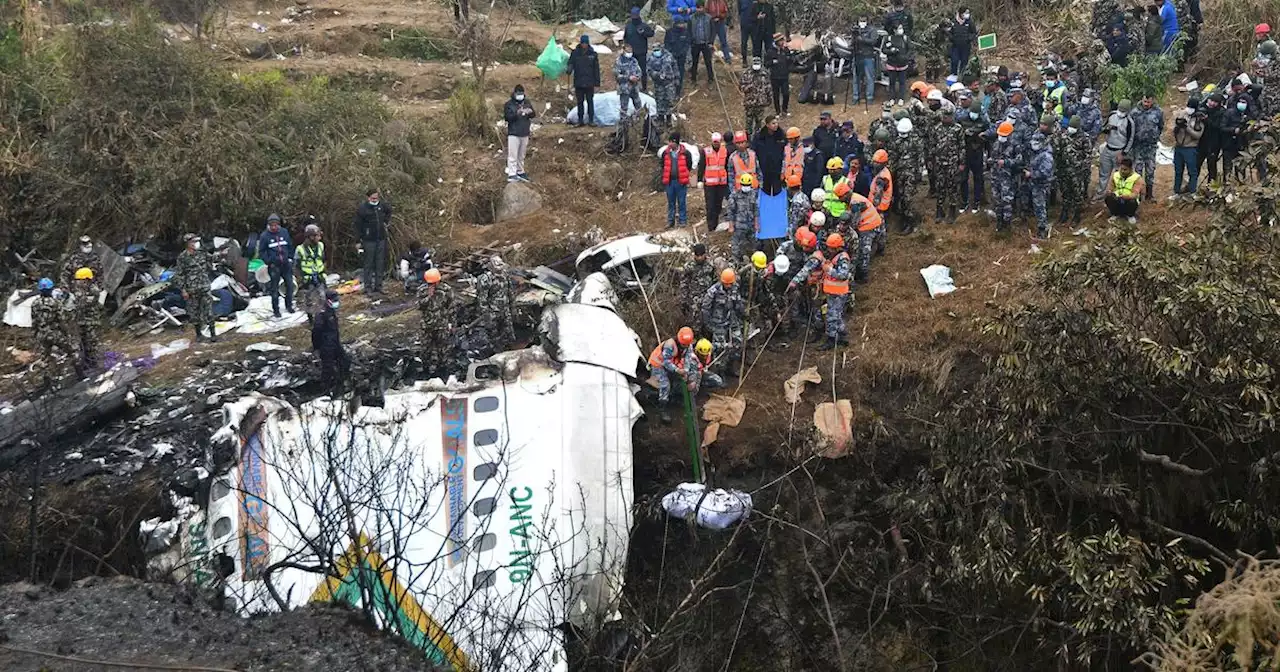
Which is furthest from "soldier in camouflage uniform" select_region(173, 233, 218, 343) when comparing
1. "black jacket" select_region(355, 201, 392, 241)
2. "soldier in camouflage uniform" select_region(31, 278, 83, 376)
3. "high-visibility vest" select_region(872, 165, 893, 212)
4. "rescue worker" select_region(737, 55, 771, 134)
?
"high-visibility vest" select_region(872, 165, 893, 212)

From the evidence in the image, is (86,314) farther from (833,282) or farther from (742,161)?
(833,282)

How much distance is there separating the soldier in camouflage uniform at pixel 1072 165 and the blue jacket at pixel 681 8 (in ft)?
26.6

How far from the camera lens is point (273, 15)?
27.6 meters

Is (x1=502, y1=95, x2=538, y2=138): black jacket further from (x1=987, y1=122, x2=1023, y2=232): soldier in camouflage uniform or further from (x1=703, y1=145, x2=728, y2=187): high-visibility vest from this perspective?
(x1=987, y1=122, x2=1023, y2=232): soldier in camouflage uniform

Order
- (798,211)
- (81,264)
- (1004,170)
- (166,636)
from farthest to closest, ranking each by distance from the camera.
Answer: (81,264) → (1004,170) → (798,211) → (166,636)

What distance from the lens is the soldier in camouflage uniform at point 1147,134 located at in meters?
16.7

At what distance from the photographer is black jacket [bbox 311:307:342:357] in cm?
1531

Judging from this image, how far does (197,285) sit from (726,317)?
278 inches

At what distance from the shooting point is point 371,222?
714 inches

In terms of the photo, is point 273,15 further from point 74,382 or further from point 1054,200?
point 1054,200

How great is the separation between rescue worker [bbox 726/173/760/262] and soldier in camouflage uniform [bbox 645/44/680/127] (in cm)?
506

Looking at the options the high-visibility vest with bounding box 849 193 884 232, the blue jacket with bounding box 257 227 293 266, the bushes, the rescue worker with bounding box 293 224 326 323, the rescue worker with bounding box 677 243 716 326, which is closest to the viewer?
the rescue worker with bounding box 677 243 716 326

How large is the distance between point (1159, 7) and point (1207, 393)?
517 inches

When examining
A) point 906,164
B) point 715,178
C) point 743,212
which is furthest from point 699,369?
point 906,164
